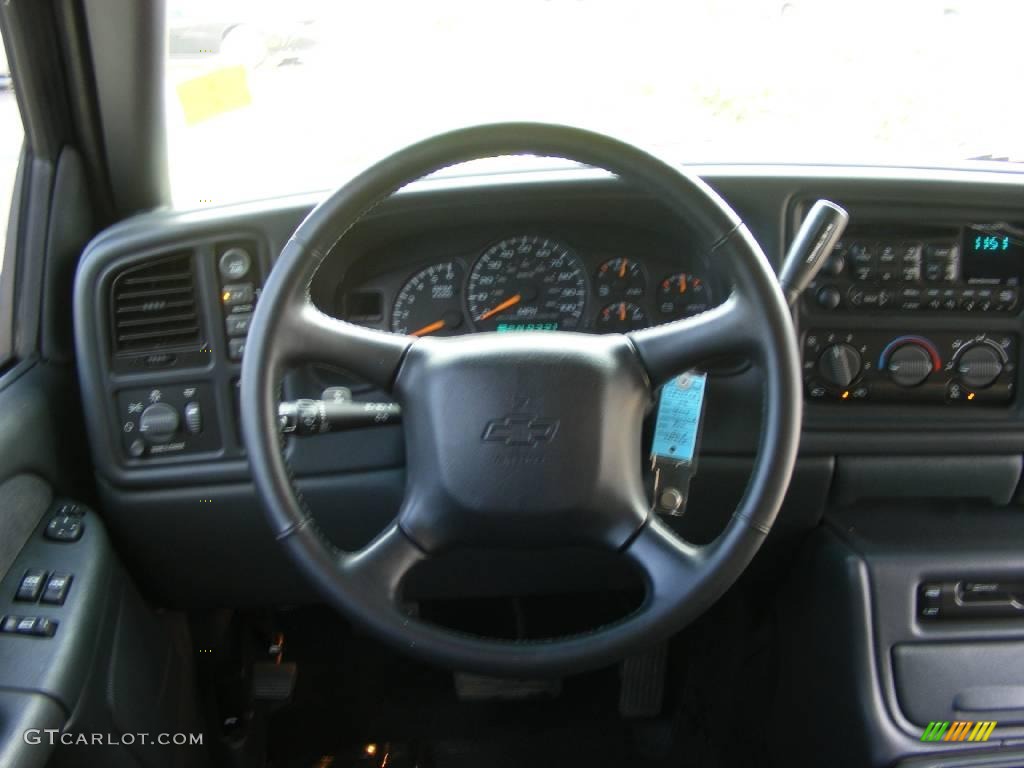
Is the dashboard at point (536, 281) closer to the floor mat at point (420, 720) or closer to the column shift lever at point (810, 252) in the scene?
the column shift lever at point (810, 252)

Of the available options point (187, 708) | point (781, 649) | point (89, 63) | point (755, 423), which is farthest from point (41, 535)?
point (781, 649)

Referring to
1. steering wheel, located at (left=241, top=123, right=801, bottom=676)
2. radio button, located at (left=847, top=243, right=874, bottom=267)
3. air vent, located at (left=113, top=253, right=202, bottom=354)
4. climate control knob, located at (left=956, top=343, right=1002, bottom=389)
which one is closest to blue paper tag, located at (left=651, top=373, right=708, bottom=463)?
steering wheel, located at (left=241, top=123, right=801, bottom=676)

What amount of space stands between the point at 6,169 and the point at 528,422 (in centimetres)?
111

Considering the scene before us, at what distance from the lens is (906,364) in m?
1.54

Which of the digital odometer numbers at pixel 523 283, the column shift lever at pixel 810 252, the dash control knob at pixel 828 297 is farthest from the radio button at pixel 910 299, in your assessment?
the digital odometer numbers at pixel 523 283

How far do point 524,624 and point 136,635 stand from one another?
0.86 meters

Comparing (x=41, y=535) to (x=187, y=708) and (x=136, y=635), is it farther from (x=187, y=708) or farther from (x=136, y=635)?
(x=187, y=708)

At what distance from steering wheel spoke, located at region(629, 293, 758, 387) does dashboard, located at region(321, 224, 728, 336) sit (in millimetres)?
385

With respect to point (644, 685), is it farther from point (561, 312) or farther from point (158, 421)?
point (158, 421)

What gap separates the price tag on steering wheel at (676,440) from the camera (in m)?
1.30

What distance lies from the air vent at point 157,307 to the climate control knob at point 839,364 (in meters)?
1.07

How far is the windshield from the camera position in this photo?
1524 millimetres

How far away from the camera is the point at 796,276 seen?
3.94 feet

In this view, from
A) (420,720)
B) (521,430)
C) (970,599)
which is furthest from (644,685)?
(521,430)
